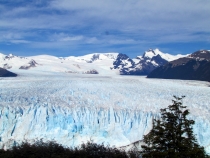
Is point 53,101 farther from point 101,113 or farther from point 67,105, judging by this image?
point 101,113

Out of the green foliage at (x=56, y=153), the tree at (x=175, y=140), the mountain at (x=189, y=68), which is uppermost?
the mountain at (x=189, y=68)

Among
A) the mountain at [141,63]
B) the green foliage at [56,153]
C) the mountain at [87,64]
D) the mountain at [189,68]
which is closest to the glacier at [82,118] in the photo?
the green foliage at [56,153]

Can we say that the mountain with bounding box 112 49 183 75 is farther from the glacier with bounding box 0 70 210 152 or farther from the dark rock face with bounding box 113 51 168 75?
the glacier with bounding box 0 70 210 152

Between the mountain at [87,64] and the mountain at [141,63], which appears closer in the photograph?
the mountain at [87,64]

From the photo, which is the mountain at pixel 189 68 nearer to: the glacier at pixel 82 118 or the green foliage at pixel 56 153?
the glacier at pixel 82 118

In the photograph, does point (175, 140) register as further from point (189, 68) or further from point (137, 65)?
point (137, 65)

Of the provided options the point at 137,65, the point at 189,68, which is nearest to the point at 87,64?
the point at 137,65

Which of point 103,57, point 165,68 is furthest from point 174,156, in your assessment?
point 103,57
